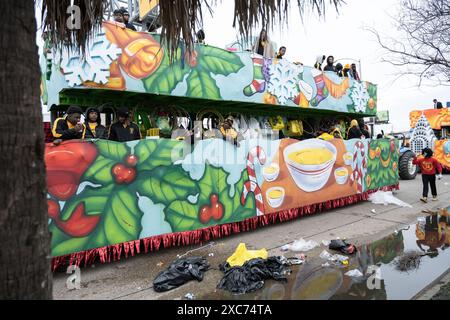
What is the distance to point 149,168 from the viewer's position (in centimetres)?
513

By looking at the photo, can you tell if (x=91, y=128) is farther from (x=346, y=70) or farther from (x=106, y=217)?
(x=346, y=70)

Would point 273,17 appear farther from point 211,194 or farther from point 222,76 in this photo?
point 222,76

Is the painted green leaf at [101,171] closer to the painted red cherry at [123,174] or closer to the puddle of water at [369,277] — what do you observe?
the painted red cherry at [123,174]

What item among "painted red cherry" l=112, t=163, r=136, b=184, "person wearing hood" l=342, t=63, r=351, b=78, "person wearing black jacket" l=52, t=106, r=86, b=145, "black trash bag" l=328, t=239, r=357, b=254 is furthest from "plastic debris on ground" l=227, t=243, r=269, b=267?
"person wearing hood" l=342, t=63, r=351, b=78

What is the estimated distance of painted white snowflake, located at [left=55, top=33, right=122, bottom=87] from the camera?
5336 millimetres

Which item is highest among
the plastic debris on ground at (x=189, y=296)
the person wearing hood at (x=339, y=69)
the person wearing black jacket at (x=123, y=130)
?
the person wearing hood at (x=339, y=69)

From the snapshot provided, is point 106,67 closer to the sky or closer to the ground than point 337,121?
closer to the sky

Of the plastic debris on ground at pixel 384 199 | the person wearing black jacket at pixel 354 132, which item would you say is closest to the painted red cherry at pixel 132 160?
the person wearing black jacket at pixel 354 132

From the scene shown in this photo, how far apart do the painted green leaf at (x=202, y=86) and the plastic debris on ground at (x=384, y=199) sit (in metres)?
6.19

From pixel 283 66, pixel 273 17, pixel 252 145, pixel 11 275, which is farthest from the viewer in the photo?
pixel 283 66

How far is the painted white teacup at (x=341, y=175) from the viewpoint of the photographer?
28.2 ft

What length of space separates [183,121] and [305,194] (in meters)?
3.64

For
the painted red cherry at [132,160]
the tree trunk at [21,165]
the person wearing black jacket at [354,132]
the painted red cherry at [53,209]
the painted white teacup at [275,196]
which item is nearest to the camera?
the tree trunk at [21,165]

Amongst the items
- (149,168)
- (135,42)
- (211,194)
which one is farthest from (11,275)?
(135,42)
